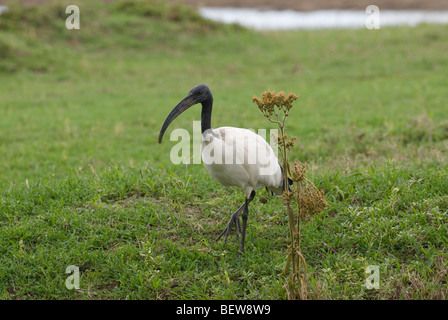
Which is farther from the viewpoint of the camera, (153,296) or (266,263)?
(266,263)

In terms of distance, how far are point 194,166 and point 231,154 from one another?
9.18 ft

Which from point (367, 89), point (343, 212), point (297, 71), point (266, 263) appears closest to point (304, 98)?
point (367, 89)

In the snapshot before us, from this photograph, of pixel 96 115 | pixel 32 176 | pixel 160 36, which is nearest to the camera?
pixel 32 176

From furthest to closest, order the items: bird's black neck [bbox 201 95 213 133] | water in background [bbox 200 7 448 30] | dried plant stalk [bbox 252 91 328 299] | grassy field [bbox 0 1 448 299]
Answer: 1. water in background [bbox 200 7 448 30]
2. bird's black neck [bbox 201 95 213 133]
3. grassy field [bbox 0 1 448 299]
4. dried plant stalk [bbox 252 91 328 299]

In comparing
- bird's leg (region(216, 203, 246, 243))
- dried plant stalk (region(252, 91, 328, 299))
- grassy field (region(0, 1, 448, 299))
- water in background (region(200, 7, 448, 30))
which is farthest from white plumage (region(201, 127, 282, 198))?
water in background (region(200, 7, 448, 30))

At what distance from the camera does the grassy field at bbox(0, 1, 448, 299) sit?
14.5ft

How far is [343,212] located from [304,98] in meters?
7.18

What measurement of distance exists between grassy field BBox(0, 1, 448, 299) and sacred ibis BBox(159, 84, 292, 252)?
59 cm

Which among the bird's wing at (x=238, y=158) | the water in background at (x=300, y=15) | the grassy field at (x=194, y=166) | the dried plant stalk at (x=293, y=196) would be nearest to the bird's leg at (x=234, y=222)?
the grassy field at (x=194, y=166)

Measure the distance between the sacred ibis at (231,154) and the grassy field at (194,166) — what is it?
589mm

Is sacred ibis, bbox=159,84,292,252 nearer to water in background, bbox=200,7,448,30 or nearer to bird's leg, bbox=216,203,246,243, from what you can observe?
bird's leg, bbox=216,203,246,243

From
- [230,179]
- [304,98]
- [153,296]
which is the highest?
[304,98]

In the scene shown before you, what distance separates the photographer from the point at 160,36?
55.1 ft
